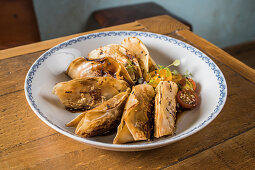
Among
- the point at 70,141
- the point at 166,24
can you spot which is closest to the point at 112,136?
the point at 70,141

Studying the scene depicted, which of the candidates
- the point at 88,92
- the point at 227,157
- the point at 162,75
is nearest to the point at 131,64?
the point at 162,75

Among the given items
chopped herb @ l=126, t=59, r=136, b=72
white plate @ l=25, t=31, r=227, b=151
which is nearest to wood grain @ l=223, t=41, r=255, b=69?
white plate @ l=25, t=31, r=227, b=151

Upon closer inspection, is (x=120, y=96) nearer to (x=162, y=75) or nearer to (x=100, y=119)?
(x=100, y=119)

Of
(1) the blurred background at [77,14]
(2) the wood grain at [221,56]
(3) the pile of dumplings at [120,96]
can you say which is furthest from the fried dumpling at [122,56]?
(1) the blurred background at [77,14]

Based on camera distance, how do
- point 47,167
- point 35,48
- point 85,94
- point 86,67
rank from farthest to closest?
point 35,48 → point 86,67 → point 85,94 → point 47,167

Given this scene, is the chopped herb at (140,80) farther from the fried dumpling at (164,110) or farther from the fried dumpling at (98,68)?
the fried dumpling at (164,110)

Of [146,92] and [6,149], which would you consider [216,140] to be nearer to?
[146,92]

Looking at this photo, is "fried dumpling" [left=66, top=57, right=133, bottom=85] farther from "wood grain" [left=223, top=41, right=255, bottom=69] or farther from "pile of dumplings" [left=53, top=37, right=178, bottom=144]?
"wood grain" [left=223, top=41, right=255, bottom=69]
